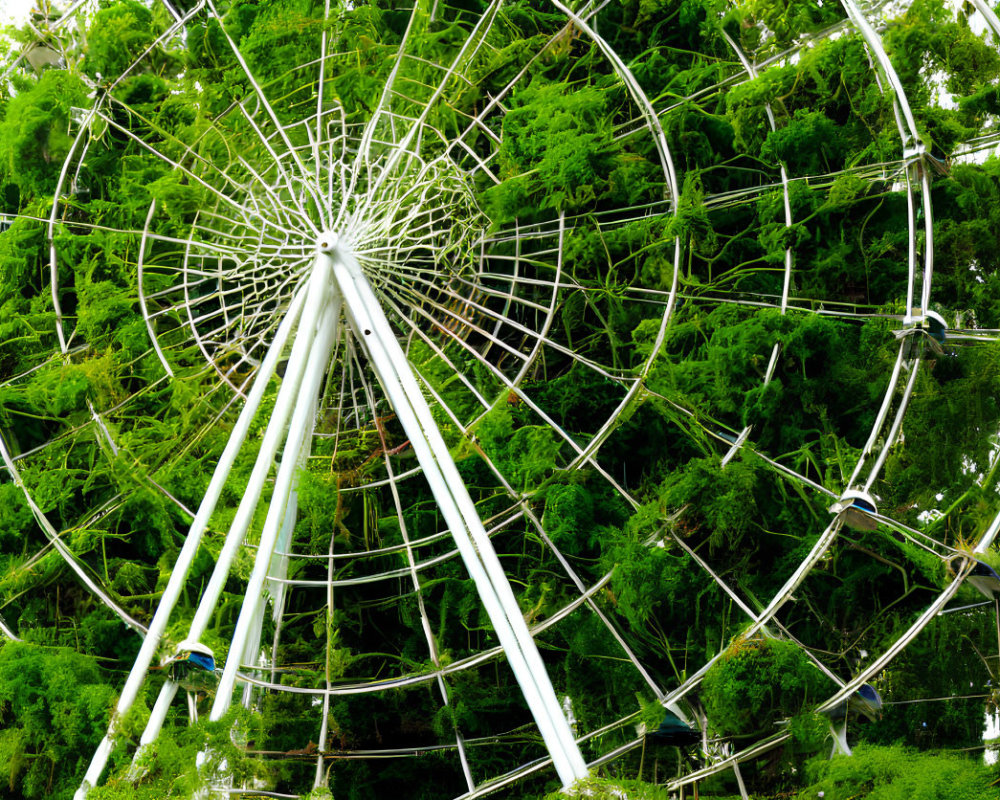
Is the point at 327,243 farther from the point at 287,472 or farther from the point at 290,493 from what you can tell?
the point at 290,493

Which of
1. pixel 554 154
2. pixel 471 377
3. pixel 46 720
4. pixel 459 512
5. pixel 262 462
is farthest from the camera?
pixel 471 377

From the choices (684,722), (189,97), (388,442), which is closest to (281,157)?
(189,97)

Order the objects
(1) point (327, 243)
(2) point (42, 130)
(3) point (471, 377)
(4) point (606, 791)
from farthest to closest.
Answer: (2) point (42, 130), (3) point (471, 377), (1) point (327, 243), (4) point (606, 791)

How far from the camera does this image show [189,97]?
47.9ft

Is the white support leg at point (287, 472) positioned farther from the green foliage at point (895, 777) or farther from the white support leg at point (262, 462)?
the green foliage at point (895, 777)

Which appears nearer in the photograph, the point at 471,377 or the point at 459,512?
the point at 459,512

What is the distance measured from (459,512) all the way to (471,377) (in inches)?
92.2

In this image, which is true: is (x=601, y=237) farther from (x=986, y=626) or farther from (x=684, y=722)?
(x=986, y=626)

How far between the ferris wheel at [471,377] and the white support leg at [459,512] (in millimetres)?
49

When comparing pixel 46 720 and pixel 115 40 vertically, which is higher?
pixel 115 40

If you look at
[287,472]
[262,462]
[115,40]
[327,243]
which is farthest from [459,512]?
[115,40]

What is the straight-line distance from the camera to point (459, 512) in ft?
37.4

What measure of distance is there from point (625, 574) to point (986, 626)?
4468 millimetres

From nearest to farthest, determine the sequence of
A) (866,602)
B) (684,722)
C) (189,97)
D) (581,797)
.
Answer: (581,797) < (684,722) < (866,602) < (189,97)
